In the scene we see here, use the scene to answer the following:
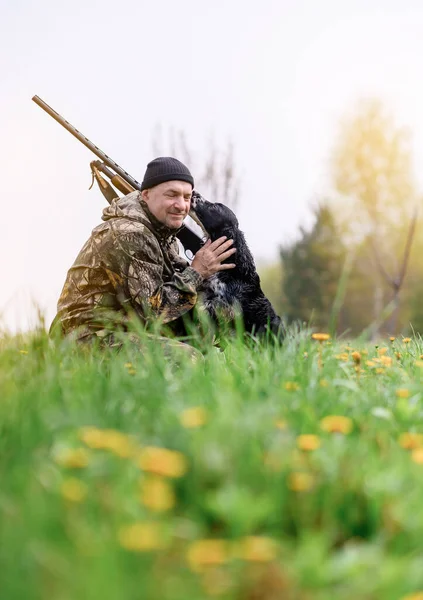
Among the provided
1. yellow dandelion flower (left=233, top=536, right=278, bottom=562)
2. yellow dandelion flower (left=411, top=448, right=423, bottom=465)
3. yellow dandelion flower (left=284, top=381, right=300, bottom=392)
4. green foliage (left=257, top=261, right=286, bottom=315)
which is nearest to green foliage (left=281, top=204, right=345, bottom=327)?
green foliage (left=257, top=261, right=286, bottom=315)

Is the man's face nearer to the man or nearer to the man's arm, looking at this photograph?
the man

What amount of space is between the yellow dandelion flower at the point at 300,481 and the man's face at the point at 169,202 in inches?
135

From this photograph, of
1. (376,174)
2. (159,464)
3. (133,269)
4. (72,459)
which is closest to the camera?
(159,464)

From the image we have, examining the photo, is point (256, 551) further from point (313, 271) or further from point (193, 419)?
point (313, 271)

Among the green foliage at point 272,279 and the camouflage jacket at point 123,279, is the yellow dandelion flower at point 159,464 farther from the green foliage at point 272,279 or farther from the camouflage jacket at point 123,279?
the green foliage at point 272,279

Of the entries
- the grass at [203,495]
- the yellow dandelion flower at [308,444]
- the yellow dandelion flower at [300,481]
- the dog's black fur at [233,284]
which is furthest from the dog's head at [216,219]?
the yellow dandelion flower at [300,481]

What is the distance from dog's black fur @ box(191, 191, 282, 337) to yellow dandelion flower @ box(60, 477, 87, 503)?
392 centimetres

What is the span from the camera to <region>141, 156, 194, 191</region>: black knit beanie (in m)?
5.26


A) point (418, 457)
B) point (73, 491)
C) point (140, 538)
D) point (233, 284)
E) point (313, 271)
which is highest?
point (313, 271)

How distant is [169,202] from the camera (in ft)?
17.3

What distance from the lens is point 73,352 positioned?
469 cm

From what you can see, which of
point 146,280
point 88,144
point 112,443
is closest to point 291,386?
point 112,443

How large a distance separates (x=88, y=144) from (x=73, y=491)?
5901 mm

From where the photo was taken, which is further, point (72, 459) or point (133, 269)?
point (133, 269)
